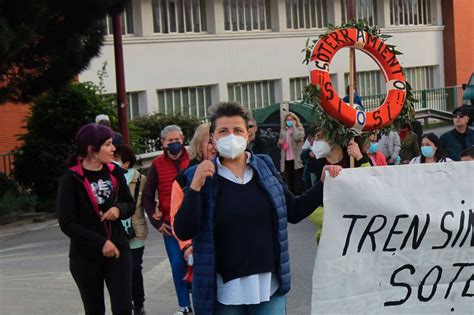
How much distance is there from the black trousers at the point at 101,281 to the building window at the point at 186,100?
23480mm

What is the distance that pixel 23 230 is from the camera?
53.3 ft

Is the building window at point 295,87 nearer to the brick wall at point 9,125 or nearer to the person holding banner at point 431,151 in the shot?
the brick wall at point 9,125

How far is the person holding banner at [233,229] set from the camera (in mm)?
4844

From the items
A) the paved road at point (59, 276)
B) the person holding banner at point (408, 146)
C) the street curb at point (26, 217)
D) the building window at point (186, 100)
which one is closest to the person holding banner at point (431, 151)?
the paved road at point (59, 276)

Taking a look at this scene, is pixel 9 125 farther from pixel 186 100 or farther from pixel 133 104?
pixel 186 100

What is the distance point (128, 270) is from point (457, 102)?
3905 centimetres

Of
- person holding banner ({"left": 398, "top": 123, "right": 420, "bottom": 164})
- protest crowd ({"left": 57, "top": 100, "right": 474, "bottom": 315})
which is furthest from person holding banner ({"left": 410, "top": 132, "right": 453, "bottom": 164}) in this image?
person holding banner ({"left": 398, "top": 123, "right": 420, "bottom": 164})

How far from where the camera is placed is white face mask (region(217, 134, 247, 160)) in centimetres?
485

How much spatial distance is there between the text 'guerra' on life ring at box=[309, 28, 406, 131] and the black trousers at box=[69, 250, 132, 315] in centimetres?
171

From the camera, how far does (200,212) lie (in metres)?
4.79

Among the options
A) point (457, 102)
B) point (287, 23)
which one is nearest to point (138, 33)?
point (287, 23)

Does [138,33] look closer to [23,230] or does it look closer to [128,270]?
[23,230]

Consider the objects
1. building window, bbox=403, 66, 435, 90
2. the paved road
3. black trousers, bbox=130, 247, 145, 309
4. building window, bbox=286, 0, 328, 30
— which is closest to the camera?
black trousers, bbox=130, 247, 145, 309

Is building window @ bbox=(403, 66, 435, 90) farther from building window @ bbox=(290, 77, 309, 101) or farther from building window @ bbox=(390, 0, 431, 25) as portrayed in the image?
building window @ bbox=(290, 77, 309, 101)
